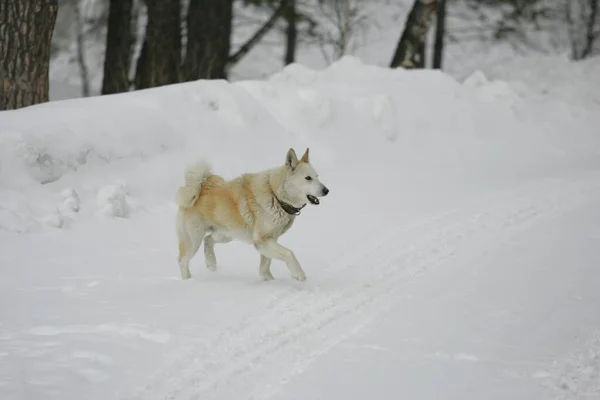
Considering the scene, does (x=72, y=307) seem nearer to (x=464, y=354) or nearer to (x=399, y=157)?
(x=464, y=354)

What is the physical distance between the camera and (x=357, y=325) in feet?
17.2

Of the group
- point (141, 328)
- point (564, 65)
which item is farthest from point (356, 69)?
point (141, 328)

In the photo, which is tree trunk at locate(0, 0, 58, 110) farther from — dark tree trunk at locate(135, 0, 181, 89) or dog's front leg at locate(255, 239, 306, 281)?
dog's front leg at locate(255, 239, 306, 281)

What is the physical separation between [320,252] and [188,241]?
1.64 metres

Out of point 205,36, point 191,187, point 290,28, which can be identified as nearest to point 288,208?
point 191,187

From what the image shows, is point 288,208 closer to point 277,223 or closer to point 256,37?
point 277,223

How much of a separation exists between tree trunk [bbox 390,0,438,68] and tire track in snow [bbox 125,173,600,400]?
684 centimetres

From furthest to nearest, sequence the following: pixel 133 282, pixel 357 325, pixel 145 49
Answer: pixel 145 49 < pixel 133 282 < pixel 357 325

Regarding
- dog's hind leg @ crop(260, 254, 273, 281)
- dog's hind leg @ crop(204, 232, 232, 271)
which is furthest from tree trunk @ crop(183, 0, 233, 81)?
dog's hind leg @ crop(260, 254, 273, 281)

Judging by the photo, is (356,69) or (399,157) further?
(356,69)

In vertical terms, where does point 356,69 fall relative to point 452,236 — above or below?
above

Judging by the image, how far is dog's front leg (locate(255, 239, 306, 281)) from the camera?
6.16m

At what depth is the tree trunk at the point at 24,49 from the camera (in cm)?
863

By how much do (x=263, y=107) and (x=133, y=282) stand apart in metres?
5.56
